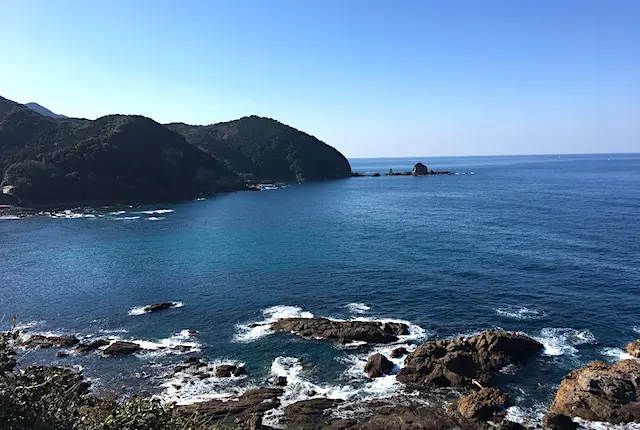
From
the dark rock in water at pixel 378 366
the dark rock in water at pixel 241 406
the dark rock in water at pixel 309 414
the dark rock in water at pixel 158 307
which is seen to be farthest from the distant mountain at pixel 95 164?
the dark rock in water at pixel 309 414

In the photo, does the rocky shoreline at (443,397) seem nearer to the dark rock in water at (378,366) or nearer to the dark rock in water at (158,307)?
the dark rock in water at (378,366)

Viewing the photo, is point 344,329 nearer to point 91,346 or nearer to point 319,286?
point 319,286

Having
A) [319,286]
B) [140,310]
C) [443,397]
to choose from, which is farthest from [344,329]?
[140,310]

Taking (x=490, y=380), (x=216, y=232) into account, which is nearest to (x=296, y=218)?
(x=216, y=232)

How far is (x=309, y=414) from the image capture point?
35125 mm

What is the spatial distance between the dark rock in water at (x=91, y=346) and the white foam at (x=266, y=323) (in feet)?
48.0

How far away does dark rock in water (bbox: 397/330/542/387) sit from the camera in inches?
1545

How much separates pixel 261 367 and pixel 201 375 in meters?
5.78

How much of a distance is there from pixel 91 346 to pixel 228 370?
1725 centimetres

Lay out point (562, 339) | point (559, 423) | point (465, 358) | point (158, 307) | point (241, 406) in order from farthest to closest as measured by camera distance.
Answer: point (158, 307)
point (562, 339)
point (465, 358)
point (241, 406)
point (559, 423)

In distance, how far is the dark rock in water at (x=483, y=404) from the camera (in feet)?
110

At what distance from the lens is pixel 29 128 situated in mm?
192375

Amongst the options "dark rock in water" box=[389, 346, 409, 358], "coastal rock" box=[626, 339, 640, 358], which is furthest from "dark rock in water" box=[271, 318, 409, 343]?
"coastal rock" box=[626, 339, 640, 358]

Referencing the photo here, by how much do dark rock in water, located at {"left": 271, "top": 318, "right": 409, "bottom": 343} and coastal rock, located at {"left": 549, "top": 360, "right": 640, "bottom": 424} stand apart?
16985mm
